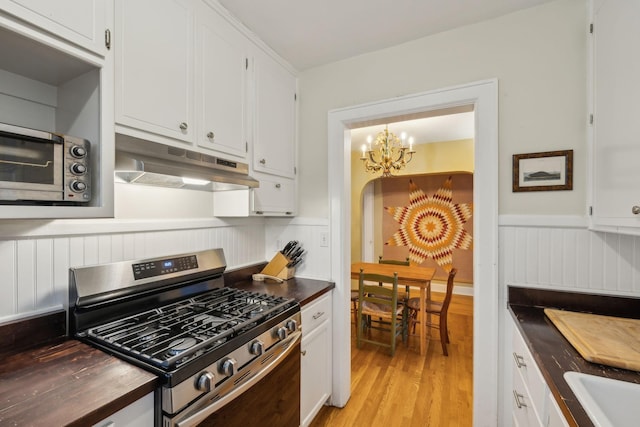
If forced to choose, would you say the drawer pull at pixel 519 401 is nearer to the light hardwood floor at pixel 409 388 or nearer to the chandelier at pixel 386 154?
the light hardwood floor at pixel 409 388

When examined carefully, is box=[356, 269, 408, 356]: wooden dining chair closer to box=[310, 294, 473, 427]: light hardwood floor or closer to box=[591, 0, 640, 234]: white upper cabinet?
box=[310, 294, 473, 427]: light hardwood floor

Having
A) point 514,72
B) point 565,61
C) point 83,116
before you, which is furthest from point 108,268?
point 565,61

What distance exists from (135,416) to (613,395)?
142 cm

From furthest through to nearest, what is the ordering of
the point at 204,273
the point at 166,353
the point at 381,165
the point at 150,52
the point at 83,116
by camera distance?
the point at 381,165 < the point at 204,273 < the point at 150,52 < the point at 83,116 < the point at 166,353

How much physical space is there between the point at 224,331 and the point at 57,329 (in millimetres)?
678

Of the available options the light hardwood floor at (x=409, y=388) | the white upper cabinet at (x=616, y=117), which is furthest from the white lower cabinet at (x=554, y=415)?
the light hardwood floor at (x=409, y=388)

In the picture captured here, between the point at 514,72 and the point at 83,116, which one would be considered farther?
the point at 514,72

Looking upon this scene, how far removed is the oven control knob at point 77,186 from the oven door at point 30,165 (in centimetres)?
3

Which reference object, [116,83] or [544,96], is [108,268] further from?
[544,96]

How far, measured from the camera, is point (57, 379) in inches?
32.9

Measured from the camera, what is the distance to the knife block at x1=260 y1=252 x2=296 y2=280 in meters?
2.09

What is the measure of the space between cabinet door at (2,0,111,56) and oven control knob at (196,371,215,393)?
1.19m

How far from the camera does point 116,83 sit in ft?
3.52

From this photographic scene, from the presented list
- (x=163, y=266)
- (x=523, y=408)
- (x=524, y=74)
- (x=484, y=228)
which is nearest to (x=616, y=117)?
(x=524, y=74)
